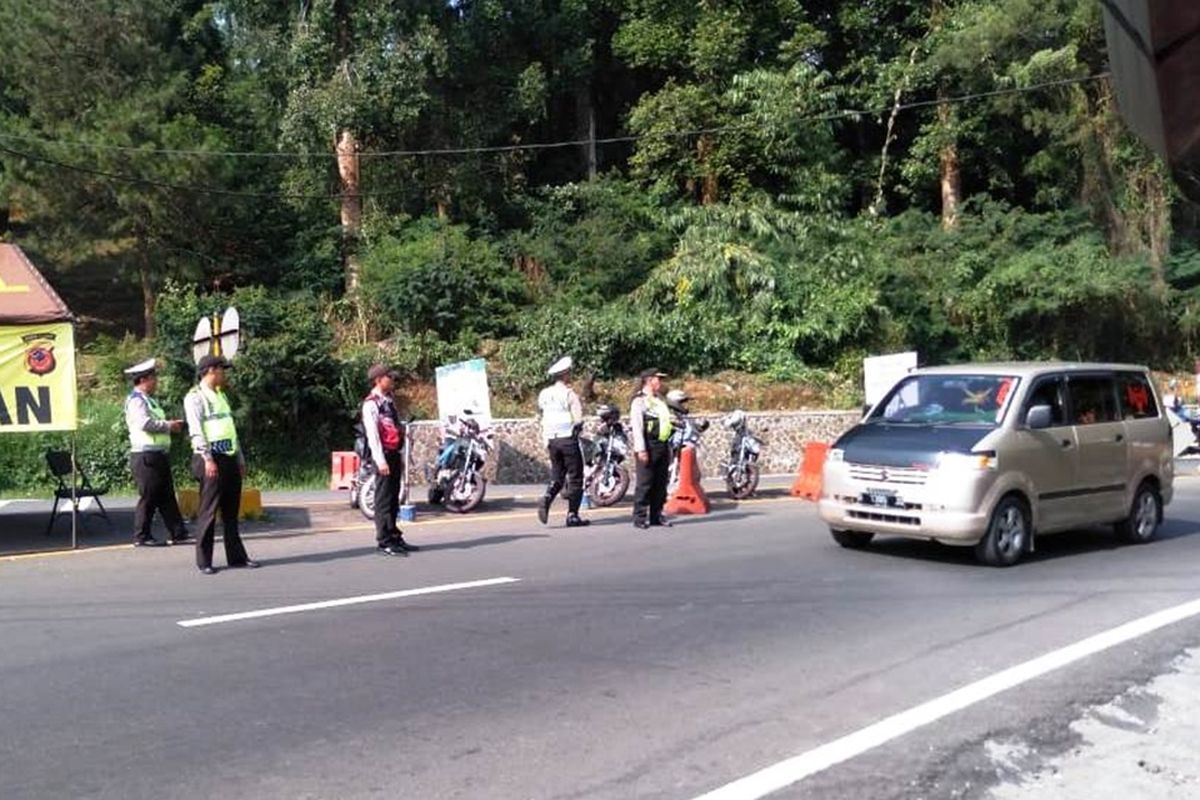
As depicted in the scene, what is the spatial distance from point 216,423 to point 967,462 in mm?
6680

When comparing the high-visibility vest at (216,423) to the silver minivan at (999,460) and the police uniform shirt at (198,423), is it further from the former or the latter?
the silver minivan at (999,460)

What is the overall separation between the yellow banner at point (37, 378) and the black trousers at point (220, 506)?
2099 mm

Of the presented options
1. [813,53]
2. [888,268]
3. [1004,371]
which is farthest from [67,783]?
[813,53]

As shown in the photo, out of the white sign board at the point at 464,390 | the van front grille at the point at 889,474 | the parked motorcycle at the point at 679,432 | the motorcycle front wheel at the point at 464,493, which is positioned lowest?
the motorcycle front wheel at the point at 464,493

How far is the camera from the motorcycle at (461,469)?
15.7 m

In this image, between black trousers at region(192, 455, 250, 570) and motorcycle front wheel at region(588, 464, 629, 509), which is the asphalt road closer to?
black trousers at region(192, 455, 250, 570)

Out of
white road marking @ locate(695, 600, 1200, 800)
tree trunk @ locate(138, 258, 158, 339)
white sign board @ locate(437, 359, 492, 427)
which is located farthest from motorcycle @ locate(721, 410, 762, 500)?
tree trunk @ locate(138, 258, 158, 339)

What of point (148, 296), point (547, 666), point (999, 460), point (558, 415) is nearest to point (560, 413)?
point (558, 415)

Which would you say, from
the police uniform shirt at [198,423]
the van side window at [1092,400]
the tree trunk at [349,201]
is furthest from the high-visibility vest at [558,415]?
the tree trunk at [349,201]

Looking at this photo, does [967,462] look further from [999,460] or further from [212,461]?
[212,461]

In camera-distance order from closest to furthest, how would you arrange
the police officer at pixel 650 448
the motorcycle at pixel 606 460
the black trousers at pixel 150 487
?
the black trousers at pixel 150 487, the police officer at pixel 650 448, the motorcycle at pixel 606 460

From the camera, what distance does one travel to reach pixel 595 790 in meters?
5.13

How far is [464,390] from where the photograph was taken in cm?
1678

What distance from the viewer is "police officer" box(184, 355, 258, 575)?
Answer: 10.5 m
